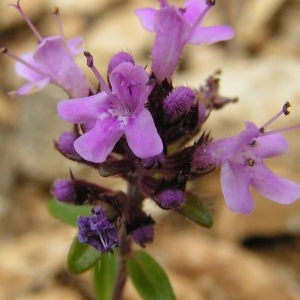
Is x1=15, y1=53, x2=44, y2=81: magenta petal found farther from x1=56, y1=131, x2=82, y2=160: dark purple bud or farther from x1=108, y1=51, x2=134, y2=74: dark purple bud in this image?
x1=108, y1=51, x2=134, y2=74: dark purple bud

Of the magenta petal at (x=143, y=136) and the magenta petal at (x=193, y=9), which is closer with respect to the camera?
the magenta petal at (x=143, y=136)

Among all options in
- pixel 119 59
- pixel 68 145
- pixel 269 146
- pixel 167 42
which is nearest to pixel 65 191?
pixel 68 145

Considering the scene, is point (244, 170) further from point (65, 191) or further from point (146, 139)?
point (65, 191)

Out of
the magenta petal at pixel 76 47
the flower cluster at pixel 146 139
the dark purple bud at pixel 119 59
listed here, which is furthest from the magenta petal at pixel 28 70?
the dark purple bud at pixel 119 59

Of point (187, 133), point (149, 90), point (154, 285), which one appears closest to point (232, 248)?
point (154, 285)

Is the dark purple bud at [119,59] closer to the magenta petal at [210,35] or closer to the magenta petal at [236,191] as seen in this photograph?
the magenta petal at [210,35]

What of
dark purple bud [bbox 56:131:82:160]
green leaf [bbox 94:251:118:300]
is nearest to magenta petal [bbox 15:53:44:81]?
dark purple bud [bbox 56:131:82:160]

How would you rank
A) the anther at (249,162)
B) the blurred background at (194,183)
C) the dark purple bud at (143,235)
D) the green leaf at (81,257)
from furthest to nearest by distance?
1. the blurred background at (194,183)
2. the green leaf at (81,257)
3. the dark purple bud at (143,235)
4. the anther at (249,162)

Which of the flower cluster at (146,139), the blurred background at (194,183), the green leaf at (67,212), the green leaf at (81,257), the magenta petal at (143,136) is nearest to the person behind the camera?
the magenta petal at (143,136)
